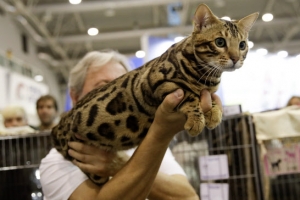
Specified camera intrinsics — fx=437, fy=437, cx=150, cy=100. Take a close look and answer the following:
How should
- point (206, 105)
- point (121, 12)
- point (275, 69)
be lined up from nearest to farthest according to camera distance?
1. point (206, 105)
2. point (275, 69)
3. point (121, 12)

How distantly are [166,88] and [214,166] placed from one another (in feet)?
4.50

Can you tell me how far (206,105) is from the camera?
120 centimetres

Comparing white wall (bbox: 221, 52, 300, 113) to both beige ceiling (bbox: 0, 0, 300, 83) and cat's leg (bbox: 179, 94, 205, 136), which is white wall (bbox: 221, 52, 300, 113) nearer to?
beige ceiling (bbox: 0, 0, 300, 83)

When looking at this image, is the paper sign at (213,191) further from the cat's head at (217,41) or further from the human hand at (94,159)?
the cat's head at (217,41)

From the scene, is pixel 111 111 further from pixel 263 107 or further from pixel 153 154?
pixel 263 107

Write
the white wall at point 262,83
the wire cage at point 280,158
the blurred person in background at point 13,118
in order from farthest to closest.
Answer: the white wall at point 262,83 → the blurred person in background at point 13,118 → the wire cage at point 280,158

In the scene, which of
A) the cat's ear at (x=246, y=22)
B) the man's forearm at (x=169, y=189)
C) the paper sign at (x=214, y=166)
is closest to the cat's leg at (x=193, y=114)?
the cat's ear at (x=246, y=22)

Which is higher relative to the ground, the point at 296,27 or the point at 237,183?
the point at 296,27

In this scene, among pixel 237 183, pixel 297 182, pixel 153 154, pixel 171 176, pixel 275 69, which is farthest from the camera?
pixel 275 69

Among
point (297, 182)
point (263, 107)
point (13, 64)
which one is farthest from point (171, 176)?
point (13, 64)

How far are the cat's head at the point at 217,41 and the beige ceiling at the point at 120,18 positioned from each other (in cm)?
680

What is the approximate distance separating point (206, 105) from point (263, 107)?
14.3ft

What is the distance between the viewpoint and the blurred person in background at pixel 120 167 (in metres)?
1.31

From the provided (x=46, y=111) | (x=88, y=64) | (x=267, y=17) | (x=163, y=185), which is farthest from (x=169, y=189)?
(x=267, y=17)
